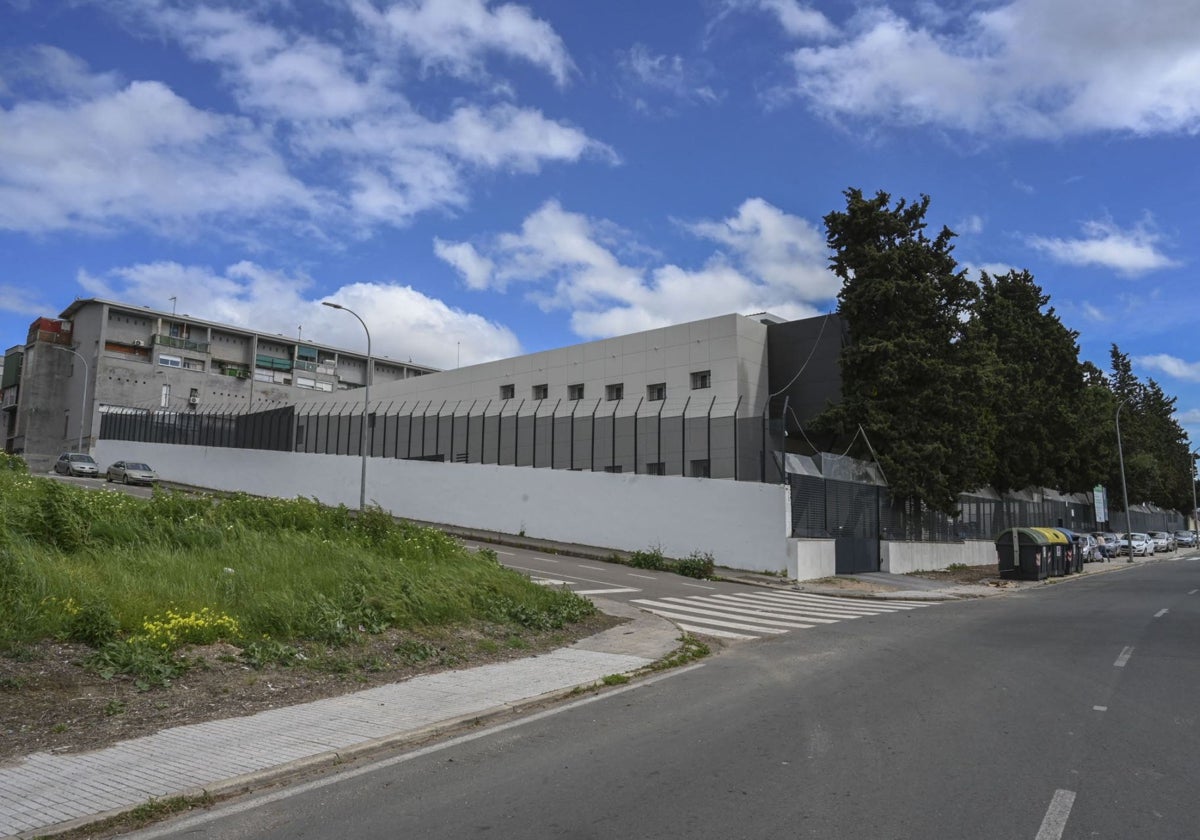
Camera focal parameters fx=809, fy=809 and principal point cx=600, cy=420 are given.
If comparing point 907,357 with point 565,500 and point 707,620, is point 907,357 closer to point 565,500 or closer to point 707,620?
point 565,500

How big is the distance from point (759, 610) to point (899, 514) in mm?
16924

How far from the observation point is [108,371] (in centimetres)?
7388

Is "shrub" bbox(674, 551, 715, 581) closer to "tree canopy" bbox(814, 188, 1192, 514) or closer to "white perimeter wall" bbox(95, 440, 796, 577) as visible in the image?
"white perimeter wall" bbox(95, 440, 796, 577)

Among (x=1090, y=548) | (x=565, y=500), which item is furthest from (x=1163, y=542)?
(x=565, y=500)

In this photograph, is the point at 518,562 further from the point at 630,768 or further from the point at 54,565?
the point at 630,768

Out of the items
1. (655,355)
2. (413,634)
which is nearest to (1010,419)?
(655,355)

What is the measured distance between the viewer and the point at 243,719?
704 centimetres

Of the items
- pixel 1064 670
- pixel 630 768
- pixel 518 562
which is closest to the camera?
pixel 630 768

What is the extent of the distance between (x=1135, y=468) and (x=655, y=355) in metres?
44.3

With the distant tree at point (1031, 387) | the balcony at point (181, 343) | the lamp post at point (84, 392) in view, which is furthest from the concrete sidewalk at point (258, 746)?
the balcony at point (181, 343)

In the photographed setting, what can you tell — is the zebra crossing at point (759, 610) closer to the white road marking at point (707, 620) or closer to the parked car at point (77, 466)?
the white road marking at point (707, 620)

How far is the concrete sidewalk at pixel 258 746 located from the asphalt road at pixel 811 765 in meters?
0.39

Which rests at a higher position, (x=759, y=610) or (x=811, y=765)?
(x=811, y=765)

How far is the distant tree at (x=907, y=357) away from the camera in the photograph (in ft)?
102
